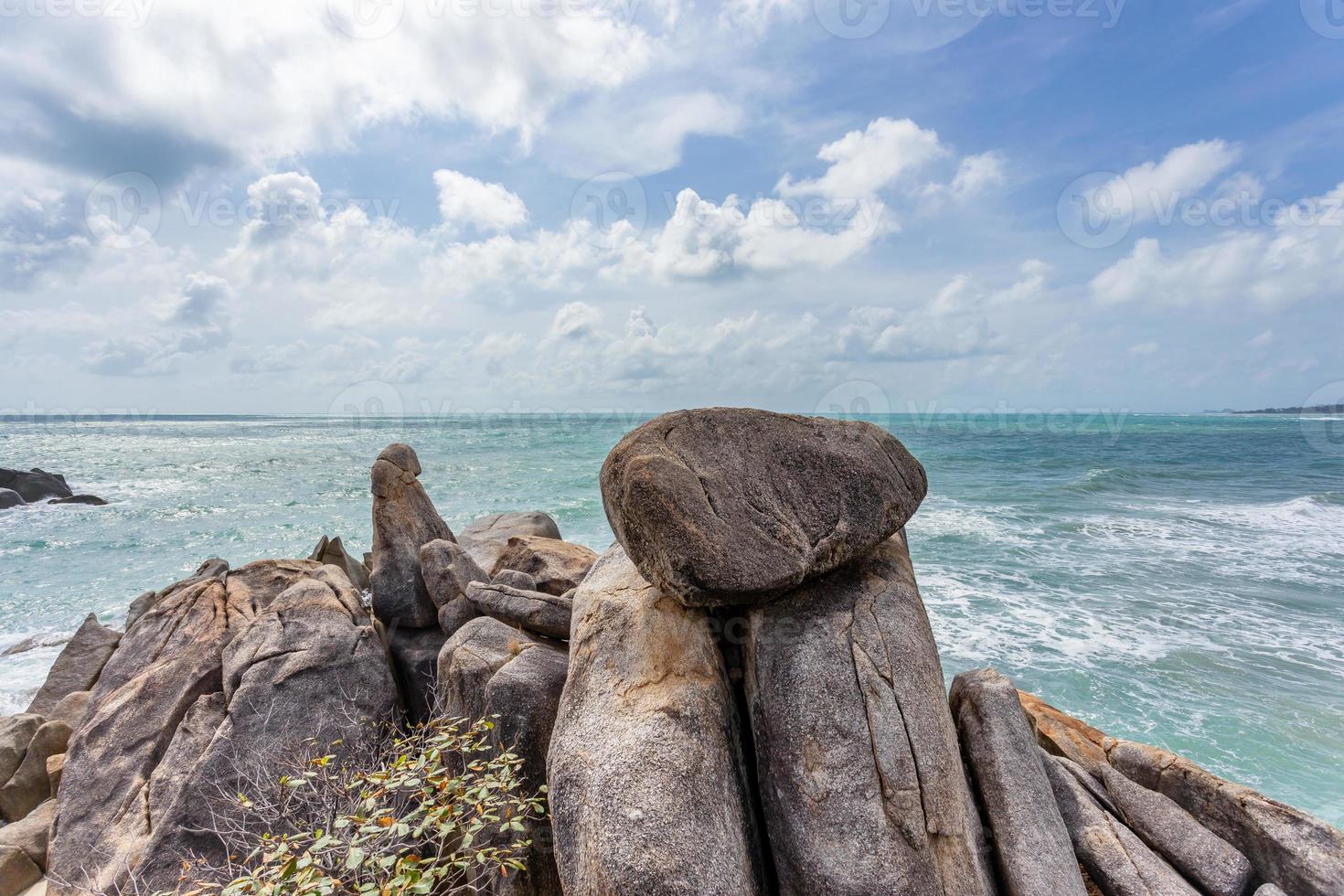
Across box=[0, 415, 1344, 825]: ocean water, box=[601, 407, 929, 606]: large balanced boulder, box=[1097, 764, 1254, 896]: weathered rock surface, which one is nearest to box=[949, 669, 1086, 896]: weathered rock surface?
box=[1097, 764, 1254, 896]: weathered rock surface

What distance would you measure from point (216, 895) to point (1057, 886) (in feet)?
20.5

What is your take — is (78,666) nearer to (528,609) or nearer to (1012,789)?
(528,609)

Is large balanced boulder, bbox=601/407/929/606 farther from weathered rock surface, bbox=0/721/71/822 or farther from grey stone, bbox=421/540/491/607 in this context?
weathered rock surface, bbox=0/721/71/822

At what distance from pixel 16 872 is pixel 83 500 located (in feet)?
117

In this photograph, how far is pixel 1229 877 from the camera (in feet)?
17.2

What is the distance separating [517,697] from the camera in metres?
5.88

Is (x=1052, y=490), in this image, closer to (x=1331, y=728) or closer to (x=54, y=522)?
(x=1331, y=728)

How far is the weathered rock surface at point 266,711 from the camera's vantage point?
242 inches

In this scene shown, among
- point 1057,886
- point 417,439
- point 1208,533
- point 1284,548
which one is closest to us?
point 1057,886

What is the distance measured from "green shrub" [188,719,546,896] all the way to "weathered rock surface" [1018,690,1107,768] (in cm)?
522

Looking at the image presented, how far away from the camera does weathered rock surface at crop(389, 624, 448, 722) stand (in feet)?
25.9

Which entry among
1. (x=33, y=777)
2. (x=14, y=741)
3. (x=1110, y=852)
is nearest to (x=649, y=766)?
(x=1110, y=852)

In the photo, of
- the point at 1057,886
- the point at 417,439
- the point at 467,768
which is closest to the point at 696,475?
the point at 467,768

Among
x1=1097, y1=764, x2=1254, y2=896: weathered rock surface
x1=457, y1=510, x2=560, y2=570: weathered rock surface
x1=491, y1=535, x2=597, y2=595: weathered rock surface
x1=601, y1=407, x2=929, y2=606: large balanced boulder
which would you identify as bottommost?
x1=1097, y1=764, x2=1254, y2=896: weathered rock surface
